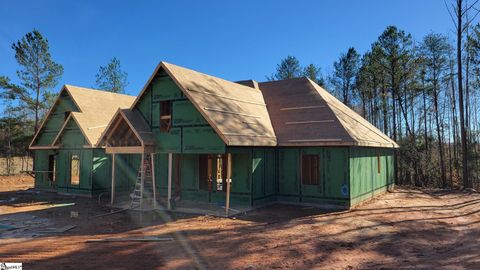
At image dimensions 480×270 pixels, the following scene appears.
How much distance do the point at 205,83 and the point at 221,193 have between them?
5.29m

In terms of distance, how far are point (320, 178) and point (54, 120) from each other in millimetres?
18468

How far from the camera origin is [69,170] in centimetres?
2125

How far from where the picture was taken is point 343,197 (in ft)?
49.1

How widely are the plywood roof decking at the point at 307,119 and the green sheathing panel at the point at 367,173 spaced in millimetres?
654

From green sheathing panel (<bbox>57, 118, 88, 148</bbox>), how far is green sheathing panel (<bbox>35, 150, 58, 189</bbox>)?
2083 millimetres

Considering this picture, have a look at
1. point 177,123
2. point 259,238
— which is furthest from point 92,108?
point 259,238

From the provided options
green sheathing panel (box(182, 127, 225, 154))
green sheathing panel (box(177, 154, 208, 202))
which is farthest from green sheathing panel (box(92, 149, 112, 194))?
green sheathing panel (box(182, 127, 225, 154))

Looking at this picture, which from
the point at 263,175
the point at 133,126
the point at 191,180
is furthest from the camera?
the point at 191,180

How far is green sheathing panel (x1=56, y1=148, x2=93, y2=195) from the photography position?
66.0ft

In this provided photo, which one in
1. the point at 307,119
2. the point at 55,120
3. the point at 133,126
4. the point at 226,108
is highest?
the point at 55,120

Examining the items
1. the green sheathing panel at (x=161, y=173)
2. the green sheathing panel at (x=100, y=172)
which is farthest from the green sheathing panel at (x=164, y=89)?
the green sheathing panel at (x=100, y=172)

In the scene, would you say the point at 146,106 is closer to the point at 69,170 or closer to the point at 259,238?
the point at 69,170

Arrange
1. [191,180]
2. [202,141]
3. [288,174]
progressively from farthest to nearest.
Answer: [191,180] → [288,174] → [202,141]

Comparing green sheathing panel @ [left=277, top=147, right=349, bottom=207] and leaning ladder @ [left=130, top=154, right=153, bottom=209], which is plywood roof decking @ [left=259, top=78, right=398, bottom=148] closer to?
green sheathing panel @ [left=277, top=147, right=349, bottom=207]
